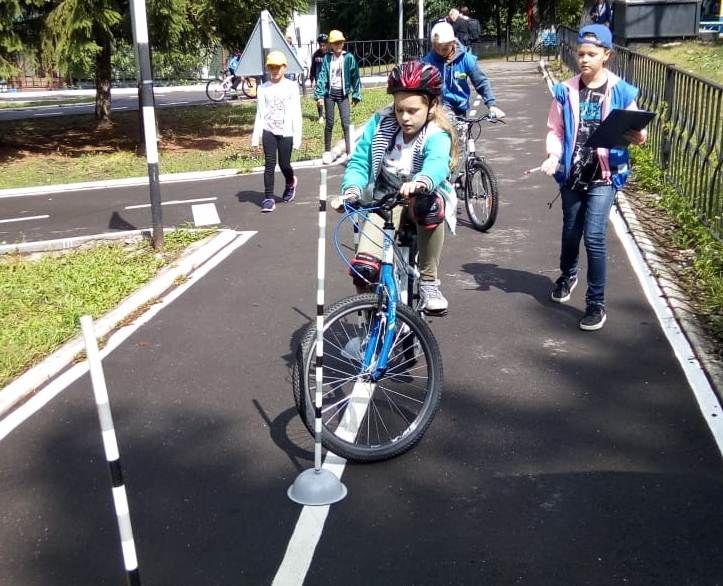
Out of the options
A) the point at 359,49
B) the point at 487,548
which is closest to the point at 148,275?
the point at 487,548

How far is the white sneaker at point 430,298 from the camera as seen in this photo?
5.30 metres

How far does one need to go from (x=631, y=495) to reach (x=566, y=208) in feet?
9.42

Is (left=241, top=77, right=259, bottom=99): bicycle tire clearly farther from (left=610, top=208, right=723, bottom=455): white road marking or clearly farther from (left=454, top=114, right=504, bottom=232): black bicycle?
(left=610, top=208, right=723, bottom=455): white road marking

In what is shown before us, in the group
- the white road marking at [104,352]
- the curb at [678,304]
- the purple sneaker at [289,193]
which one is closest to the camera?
the white road marking at [104,352]

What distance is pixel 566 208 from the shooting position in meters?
6.48

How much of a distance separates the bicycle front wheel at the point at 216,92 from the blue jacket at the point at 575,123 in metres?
25.5

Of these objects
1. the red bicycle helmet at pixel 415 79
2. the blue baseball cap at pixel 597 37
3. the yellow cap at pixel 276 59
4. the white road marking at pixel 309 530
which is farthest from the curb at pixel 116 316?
the blue baseball cap at pixel 597 37

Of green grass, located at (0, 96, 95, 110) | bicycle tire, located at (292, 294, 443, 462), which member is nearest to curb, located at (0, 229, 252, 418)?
bicycle tire, located at (292, 294, 443, 462)

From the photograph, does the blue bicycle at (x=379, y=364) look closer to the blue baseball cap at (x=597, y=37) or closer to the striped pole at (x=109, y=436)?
the striped pole at (x=109, y=436)

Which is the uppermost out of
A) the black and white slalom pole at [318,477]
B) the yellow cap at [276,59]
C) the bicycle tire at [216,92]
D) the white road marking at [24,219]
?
the yellow cap at [276,59]

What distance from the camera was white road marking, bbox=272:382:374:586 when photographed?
356 cm

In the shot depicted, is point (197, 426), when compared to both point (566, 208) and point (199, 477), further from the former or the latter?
point (566, 208)

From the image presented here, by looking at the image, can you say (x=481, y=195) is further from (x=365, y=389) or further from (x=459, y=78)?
(x=365, y=389)

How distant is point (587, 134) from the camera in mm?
6211
